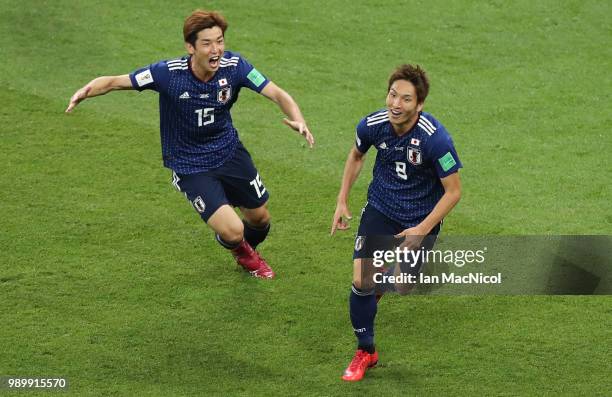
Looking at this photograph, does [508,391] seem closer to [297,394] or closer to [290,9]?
[297,394]

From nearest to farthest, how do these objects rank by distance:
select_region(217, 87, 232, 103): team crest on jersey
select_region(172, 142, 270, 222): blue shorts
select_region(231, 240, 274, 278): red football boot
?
select_region(217, 87, 232, 103): team crest on jersey, select_region(172, 142, 270, 222): blue shorts, select_region(231, 240, 274, 278): red football boot

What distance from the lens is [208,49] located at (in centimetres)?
946

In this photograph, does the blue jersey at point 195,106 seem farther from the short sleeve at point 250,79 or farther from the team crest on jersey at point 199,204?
the team crest on jersey at point 199,204

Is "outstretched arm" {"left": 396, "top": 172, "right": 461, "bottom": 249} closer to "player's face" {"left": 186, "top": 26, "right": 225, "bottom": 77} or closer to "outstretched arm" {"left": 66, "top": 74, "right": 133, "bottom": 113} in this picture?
"player's face" {"left": 186, "top": 26, "right": 225, "bottom": 77}

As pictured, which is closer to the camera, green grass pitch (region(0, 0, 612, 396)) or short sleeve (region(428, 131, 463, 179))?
short sleeve (region(428, 131, 463, 179))

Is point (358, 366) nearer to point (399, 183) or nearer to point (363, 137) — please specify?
point (399, 183)

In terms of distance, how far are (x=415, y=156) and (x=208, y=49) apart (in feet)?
6.38

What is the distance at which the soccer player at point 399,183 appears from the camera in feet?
28.0

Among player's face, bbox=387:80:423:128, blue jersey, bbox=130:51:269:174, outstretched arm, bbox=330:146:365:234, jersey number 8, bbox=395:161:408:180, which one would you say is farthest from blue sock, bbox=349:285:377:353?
blue jersey, bbox=130:51:269:174

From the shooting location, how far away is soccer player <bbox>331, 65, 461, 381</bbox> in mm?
8539

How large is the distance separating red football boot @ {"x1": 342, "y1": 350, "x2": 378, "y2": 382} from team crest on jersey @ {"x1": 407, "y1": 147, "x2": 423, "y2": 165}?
1444 mm

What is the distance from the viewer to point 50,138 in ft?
42.0

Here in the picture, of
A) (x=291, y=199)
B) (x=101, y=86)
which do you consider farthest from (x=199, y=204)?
(x=291, y=199)

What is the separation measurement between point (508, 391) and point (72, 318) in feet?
11.4
